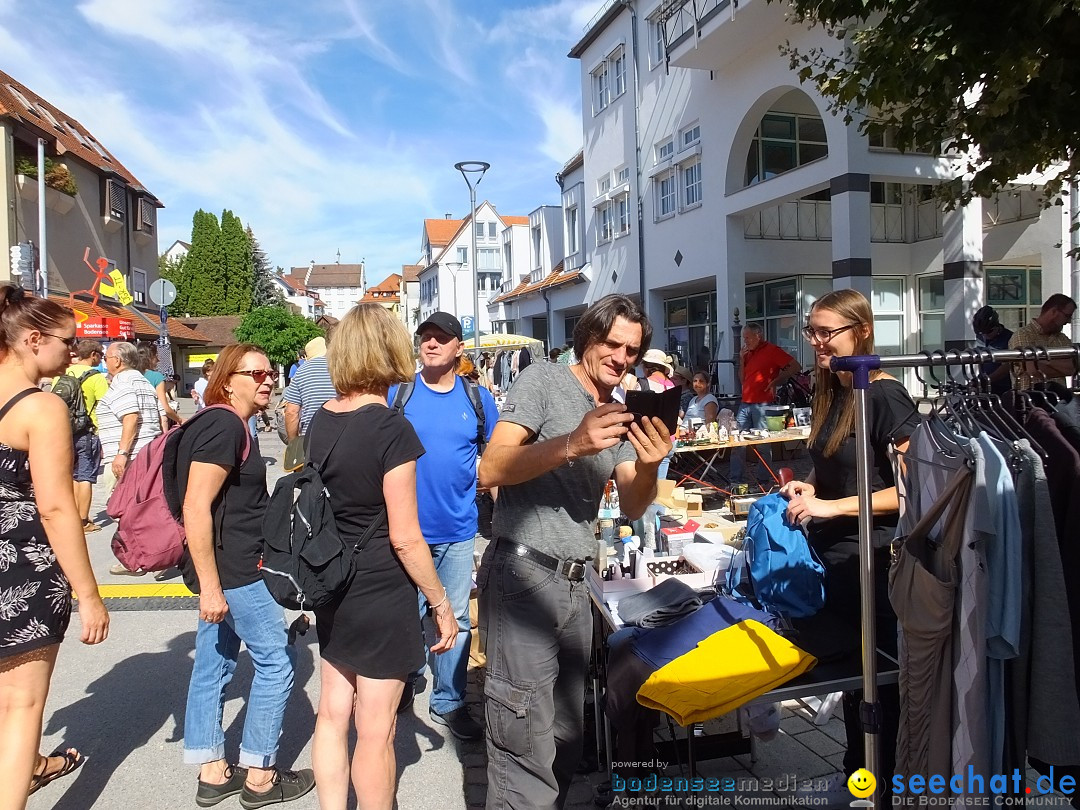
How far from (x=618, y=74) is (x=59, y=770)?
19939mm

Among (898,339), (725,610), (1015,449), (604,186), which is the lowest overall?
(725,610)

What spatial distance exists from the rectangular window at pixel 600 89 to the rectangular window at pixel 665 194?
13.1 feet

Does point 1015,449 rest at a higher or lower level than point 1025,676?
higher

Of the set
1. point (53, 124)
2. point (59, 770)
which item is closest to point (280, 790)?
point (59, 770)

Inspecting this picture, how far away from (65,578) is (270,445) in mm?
15485

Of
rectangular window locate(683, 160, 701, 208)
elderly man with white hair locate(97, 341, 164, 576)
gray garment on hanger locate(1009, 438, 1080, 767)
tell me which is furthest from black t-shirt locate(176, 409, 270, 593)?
rectangular window locate(683, 160, 701, 208)

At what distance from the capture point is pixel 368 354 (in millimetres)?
2684

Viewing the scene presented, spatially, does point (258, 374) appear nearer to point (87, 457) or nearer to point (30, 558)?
point (30, 558)

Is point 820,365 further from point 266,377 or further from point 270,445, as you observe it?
point 270,445

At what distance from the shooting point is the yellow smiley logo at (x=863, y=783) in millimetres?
2119

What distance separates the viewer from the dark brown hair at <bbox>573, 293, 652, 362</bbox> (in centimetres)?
244

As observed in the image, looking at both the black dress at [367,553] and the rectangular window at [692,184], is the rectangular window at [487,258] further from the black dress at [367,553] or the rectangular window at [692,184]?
the black dress at [367,553]

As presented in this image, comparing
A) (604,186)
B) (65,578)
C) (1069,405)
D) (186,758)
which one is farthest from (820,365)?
(604,186)

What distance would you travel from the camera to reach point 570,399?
99.0 inches
